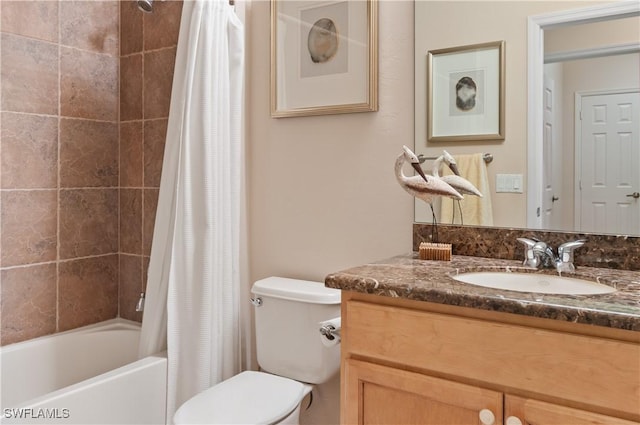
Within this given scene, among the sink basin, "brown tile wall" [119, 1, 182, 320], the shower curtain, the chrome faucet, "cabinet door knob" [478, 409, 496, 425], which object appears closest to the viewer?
"cabinet door knob" [478, 409, 496, 425]

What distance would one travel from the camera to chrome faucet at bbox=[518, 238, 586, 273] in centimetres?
138

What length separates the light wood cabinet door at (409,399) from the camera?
1.07 m

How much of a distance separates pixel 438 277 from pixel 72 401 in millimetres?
1246

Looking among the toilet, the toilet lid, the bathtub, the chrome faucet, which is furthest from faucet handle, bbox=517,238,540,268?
the bathtub

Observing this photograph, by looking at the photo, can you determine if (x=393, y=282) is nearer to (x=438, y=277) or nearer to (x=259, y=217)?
(x=438, y=277)

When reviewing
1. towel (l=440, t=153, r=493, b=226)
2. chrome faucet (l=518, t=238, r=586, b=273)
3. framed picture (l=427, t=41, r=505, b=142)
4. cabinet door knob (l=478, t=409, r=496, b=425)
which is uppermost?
framed picture (l=427, t=41, r=505, b=142)

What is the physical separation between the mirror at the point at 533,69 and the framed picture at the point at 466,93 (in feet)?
0.08

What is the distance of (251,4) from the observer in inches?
83.7

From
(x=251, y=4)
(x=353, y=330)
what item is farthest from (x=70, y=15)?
(x=353, y=330)

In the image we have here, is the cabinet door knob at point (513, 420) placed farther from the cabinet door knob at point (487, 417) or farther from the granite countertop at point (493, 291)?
the granite countertop at point (493, 291)

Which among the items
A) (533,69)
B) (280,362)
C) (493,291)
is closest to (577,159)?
(533,69)

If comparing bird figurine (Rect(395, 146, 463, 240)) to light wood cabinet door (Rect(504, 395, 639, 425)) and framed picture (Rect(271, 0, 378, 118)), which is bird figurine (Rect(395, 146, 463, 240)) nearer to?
framed picture (Rect(271, 0, 378, 118))

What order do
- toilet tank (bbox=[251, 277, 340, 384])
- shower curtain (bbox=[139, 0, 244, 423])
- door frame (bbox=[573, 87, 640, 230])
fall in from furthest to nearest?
shower curtain (bbox=[139, 0, 244, 423])
toilet tank (bbox=[251, 277, 340, 384])
door frame (bbox=[573, 87, 640, 230])

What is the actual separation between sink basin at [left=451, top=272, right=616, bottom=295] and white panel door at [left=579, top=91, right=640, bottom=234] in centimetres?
26
